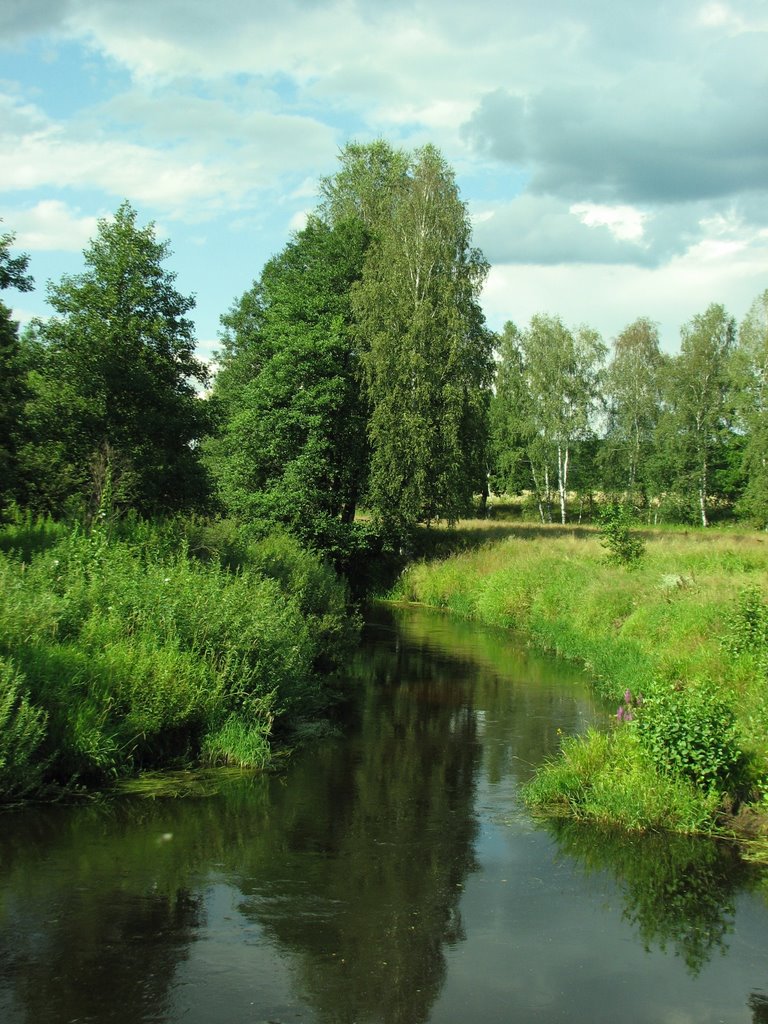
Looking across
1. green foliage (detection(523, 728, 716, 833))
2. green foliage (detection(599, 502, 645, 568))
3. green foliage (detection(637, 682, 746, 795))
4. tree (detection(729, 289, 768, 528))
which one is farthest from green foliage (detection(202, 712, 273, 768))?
tree (detection(729, 289, 768, 528))

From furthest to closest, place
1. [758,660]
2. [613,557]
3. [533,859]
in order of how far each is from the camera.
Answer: [613,557] < [758,660] < [533,859]

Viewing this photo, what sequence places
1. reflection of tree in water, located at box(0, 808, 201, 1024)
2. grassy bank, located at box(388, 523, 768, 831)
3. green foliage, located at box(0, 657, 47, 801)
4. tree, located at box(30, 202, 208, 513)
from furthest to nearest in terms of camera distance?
tree, located at box(30, 202, 208, 513), grassy bank, located at box(388, 523, 768, 831), green foliage, located at box(0, 657, 47, 801), reflection of tree in water, located at box(0, 808, 201, 1024)

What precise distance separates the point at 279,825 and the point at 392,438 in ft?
83.0

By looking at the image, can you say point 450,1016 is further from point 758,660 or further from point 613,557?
point 613,557

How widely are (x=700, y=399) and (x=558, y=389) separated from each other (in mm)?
8543

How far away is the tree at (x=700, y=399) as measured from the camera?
53.2 meters

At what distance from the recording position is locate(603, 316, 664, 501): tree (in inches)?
2281

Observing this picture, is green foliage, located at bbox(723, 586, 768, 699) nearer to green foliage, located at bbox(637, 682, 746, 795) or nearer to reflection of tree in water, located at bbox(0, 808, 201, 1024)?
green foliage, located at bbox(637, 682, 746, 795)

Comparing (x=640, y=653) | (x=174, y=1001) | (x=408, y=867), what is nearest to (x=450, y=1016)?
(x=174, y=1001)

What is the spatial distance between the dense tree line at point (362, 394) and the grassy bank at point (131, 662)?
4464mm

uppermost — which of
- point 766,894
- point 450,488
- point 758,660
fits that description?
point 450,488

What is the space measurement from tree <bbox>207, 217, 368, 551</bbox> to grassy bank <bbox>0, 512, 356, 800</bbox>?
1776cm

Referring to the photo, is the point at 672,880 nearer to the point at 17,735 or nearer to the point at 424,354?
the point at 17,735

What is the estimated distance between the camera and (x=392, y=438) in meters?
34.5
